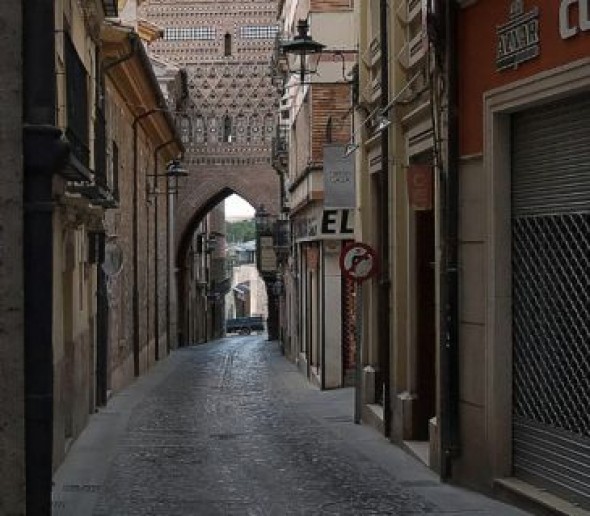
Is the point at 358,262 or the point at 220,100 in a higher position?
the point at 220,100

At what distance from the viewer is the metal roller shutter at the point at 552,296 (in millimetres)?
8547

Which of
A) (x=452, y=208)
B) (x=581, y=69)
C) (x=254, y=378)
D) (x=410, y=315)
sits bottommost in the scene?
(x=254, y=378)

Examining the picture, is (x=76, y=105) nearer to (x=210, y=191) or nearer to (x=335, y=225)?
(x=335, y=225)

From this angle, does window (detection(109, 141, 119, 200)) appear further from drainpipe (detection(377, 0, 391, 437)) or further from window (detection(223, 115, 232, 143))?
window (detection(223, 115, 232, 143))

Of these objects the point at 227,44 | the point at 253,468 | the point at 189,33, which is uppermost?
the point at 189,33

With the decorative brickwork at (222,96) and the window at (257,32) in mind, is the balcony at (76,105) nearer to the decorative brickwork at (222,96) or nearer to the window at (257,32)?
the decorative brickwork at (222,96)

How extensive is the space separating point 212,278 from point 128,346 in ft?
134

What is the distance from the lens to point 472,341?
10289mm

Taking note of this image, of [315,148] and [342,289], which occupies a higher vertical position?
[315,148]

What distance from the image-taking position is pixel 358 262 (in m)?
15.9

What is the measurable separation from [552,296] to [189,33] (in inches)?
1621

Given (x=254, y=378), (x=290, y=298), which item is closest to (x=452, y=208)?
(x=254, y=378)

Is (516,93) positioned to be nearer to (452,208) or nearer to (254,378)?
(452,208)

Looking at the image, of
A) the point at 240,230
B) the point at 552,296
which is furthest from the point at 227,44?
the point at 240,230
